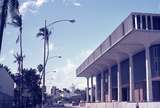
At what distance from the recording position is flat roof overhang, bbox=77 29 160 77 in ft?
198

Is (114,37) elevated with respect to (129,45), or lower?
elevated

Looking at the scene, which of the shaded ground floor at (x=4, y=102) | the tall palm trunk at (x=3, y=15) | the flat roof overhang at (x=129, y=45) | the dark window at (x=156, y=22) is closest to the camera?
the tall palm trunk at (x=3, y=15)

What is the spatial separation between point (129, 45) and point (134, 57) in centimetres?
789

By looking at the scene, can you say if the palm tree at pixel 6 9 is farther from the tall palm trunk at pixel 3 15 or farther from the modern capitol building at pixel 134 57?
the modern capitol building at pixel 134 57

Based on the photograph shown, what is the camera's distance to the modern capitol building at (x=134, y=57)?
5906 centimetres

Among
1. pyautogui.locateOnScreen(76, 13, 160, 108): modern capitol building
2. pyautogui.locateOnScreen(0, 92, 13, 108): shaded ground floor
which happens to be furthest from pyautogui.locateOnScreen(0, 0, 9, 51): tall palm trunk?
pyautogui.locateOnScreen(76, 13, 160, 108): modern capitol building

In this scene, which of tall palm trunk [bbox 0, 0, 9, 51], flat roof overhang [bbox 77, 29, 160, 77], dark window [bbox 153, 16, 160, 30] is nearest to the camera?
tall palm trunk [bbox 0, 0, 9, 51]

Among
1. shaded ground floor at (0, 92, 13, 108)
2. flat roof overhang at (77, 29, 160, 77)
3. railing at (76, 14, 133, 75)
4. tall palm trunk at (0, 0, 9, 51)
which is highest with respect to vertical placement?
railing at (76, 14, 133, 75)

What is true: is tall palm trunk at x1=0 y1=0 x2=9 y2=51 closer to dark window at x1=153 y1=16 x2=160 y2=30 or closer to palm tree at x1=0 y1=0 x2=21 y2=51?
palm tree at x1=0 y1=0 x2=21 y2=51

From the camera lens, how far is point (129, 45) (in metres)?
69.1

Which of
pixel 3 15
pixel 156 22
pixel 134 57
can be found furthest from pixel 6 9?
pixel 134 57

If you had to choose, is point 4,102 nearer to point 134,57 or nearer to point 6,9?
point 6,9

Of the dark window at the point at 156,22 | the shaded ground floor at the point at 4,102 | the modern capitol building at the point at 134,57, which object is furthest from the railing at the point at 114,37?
the shaded ground floor at the point at 4,102

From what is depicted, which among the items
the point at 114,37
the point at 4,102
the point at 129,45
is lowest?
the point at 4,102
